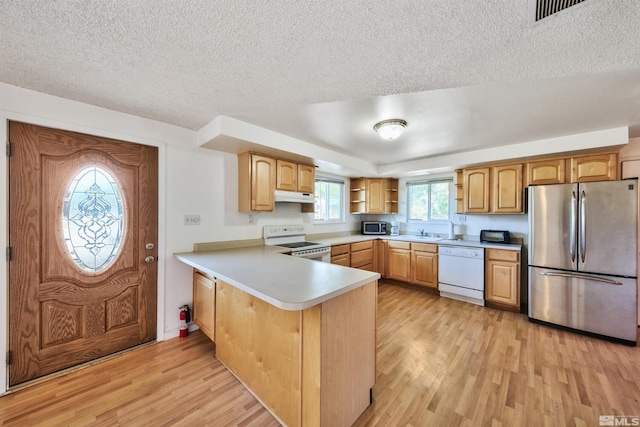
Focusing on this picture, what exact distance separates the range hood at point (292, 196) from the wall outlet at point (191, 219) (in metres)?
0.93

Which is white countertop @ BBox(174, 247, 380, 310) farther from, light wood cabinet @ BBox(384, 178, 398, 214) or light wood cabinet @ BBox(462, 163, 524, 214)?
light wood cabinet @ BBox(384, 178, 398, 214)

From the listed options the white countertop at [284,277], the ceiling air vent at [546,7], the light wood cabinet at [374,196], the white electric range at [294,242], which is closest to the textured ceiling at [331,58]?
the ceiling air vent at [546,7]

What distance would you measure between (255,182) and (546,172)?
12.0 ft

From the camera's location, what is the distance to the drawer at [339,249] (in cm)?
374

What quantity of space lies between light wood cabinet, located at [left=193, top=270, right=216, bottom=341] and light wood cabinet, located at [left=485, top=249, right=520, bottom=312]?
139 inches

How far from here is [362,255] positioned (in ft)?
13.9

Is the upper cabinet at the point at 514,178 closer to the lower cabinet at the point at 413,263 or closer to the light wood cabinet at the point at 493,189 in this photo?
the light wood cabinet at the point at 493,189

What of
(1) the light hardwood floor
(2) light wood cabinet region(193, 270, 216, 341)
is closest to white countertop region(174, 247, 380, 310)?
(2) light wood cabinet region(193, 270, 216, 341)

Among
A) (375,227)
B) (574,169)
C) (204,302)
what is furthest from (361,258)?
(574,169)

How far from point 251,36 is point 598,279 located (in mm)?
3886

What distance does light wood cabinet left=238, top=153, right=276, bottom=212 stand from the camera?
9.28 feet

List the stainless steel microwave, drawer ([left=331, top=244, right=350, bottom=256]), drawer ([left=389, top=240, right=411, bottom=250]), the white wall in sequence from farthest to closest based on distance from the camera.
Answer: the stainless steel microwave
drawer ([left=389, top=240, right=411, bottom=250])
drawer ([left=331, top=244, right=350, bottom=256])
the white wall

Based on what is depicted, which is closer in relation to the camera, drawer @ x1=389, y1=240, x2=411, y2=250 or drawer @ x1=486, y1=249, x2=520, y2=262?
drawer @ x1=486, y1=249, x2=520, y2=262

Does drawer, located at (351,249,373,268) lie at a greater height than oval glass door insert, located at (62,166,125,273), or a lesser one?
lesser
